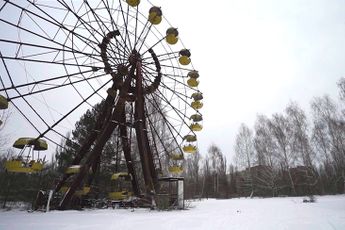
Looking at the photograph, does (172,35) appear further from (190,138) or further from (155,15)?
(190,138)

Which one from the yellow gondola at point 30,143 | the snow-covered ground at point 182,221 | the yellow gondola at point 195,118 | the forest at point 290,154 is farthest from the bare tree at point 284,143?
the yellow gondola at point 30,143

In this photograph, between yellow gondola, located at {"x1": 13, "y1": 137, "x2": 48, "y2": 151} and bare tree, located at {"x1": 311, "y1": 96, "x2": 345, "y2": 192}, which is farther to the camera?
bare tree, located at {"x1": 311, "y1": 96, "x2": 345, "y2": 192}

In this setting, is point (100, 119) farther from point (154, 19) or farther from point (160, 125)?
point (160, 125)

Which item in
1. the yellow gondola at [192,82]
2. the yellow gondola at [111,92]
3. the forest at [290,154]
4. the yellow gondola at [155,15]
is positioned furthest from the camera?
the forest at [290,154]

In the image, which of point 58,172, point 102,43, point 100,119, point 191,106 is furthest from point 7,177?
point 191,106

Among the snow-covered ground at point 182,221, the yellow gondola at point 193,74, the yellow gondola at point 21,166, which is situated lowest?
A: the snow-covered ground at point 182,221

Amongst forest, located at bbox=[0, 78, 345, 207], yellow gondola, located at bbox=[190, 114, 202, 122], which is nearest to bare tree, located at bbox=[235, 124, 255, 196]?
forest, located at bbox=[0, 78, 345, 207]

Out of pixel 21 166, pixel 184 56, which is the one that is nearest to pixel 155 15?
pixel 184 56

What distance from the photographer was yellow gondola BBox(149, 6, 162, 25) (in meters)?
10.3

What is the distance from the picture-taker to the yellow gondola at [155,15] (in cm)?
1026

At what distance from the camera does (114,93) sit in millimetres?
11891

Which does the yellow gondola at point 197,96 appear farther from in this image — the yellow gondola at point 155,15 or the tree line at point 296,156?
the tree line at point 296,156

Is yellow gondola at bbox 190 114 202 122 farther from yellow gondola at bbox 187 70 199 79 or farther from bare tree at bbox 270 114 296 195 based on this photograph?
bare tree at bbox 270 114 296 195

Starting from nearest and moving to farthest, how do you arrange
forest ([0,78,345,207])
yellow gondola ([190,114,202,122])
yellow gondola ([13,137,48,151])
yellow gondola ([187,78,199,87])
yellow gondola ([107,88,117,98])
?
yellow gondola ([13,137,48,151]), yellow gondola ([107,88,117,98]), yellow gondola ([187,78,199,87]), yellow gondola ([190,114,202,122]), forest ([0,78,345,207])
